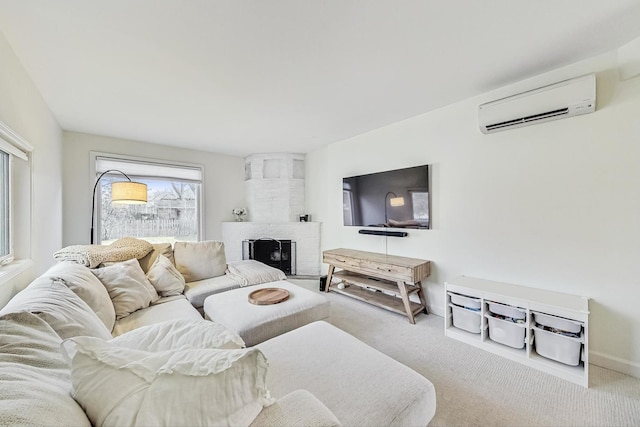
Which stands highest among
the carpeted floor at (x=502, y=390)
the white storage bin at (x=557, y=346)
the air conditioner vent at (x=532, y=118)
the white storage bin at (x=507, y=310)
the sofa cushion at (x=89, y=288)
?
the air conditioner vent at (x=532, y=118)

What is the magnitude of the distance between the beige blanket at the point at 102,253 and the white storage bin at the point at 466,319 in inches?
122

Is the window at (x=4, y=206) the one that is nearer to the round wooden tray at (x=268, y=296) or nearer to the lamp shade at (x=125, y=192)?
the lamp shade at (x=125, y=192)

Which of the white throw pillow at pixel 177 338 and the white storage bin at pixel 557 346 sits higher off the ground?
the white throw pillow at pixel 177 338

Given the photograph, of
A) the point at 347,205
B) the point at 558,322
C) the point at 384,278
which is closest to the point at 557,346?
the point at 558,322

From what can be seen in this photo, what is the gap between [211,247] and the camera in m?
2.97

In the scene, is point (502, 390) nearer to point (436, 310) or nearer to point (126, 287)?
point (436, 310)

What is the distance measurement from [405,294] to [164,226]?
406 centimetres

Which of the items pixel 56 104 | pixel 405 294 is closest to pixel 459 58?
pixel 405 294

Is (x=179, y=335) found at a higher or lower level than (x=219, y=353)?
lower

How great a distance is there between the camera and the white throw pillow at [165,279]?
227cm

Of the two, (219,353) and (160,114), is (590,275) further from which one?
(160,114)

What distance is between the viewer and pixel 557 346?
1.78 metres

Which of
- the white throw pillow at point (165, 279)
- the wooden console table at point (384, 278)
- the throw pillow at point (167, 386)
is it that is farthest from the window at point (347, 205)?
the throw pillow at point (167, 386)

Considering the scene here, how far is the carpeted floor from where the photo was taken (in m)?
1.40
